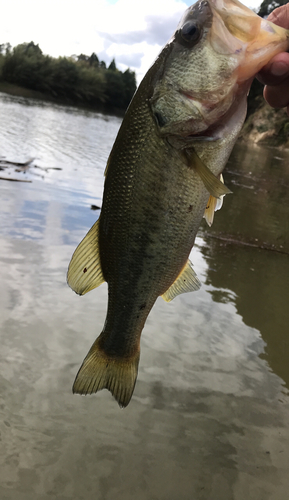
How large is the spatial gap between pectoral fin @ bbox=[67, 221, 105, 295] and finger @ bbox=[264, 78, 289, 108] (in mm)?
1363

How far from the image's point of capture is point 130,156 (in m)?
1.98

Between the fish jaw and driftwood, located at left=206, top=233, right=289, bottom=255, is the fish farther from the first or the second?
driftwood, located at left=206, top=233, right=289, bottom=255

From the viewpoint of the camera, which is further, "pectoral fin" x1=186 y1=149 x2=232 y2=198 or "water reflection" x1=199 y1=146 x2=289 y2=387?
"water reflection" x1=199 y1=146 x2=289 y2=387

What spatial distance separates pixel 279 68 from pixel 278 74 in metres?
0.04

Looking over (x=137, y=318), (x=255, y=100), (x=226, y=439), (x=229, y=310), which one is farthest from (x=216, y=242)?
(x=255, y=100)

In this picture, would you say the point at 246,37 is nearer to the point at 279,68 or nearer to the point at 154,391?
the point at 279,68

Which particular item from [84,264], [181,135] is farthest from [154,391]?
[181,135]

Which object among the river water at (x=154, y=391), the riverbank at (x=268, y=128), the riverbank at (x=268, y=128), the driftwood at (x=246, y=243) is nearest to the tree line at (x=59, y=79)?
the riverbank at (x=268, y=128)

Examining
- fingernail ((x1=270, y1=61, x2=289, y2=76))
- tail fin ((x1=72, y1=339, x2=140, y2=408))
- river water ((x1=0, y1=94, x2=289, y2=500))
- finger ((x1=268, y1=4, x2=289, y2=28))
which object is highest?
finger ((x1=268, y1=4, x2=289, y2=28))

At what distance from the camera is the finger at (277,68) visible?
1.88 m

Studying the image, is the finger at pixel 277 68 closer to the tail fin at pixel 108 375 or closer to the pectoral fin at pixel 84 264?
the pectoral fin at pixel 84 264

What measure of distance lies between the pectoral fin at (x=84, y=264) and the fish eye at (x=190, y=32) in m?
1.06

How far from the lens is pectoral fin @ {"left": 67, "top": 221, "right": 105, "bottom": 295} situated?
7.33 ft

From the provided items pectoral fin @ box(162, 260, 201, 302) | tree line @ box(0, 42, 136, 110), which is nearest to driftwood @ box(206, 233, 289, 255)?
pectoral fin @ box(162, 260, 201, 302)
